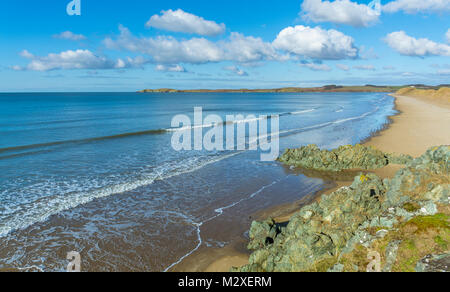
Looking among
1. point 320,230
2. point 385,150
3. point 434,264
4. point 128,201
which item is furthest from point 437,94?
point 434,264

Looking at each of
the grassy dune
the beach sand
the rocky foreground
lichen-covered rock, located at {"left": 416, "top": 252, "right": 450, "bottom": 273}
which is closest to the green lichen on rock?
the beach sand

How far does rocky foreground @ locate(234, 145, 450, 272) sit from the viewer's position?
5.39 metres

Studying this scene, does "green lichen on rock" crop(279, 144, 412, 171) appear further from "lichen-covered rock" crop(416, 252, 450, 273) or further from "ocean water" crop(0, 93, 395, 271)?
"lichen-covered rock" crop(416, 252, 450, 273)

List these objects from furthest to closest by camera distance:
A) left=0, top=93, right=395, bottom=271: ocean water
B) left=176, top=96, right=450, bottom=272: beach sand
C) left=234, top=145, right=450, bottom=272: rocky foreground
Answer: left=0, top=93, right=395, bottom=271: ocean water, left=176, top=96, right=450, bottom=272: beach sand, left=234, top=145, right=450, bottom=272: rocky foreground

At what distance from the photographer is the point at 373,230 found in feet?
21.1

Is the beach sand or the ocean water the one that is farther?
the ocean water

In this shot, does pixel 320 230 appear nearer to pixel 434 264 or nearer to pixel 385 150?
pixel 434 264

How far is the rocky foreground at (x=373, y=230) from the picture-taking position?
539 centimetres

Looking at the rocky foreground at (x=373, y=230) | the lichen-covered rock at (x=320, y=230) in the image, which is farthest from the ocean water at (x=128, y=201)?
the rocky foreground at (x=373, y=230)

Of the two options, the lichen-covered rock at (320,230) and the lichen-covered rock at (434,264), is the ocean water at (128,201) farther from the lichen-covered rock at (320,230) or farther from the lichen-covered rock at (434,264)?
the lichen-covered rock at (434,264)

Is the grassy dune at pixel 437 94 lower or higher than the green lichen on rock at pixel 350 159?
higher

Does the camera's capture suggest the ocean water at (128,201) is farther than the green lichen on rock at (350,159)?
No
